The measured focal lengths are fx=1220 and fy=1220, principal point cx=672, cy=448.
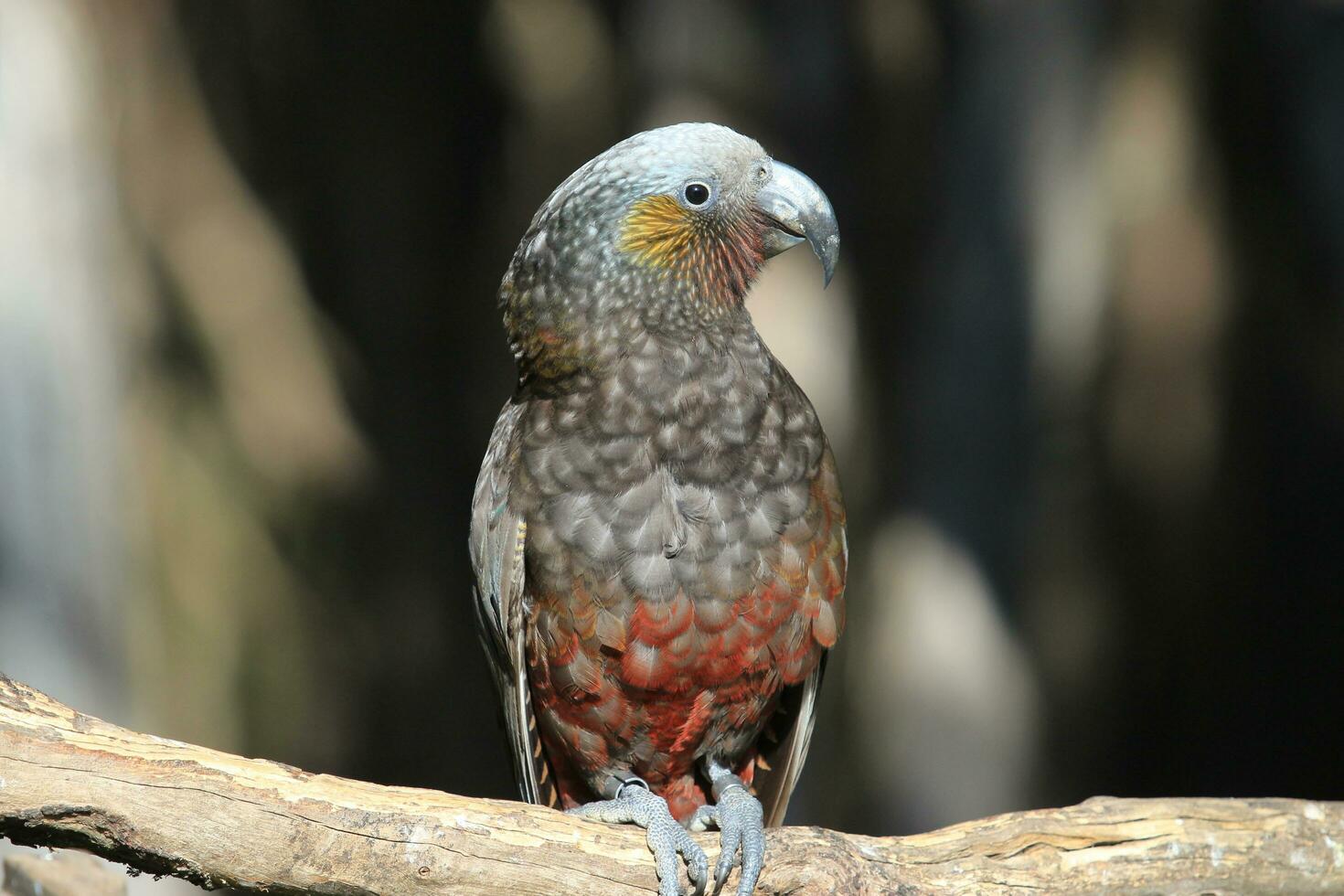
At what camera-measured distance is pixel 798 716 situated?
315cm

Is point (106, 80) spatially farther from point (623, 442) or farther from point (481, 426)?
point (623, 442)

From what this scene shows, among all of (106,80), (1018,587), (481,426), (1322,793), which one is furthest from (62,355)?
(1322,793)

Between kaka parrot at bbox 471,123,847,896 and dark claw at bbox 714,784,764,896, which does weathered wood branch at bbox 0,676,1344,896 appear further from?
kaka parrot at bbox 471,123,847,896

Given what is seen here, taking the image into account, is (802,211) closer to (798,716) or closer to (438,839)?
(798,716)

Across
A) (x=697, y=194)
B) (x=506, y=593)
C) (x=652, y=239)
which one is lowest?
(x=506, y=593)

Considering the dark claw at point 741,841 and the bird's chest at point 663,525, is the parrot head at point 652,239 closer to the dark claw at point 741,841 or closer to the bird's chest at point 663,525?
the bird's chest at point 663,525

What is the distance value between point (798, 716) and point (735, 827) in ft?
1.76

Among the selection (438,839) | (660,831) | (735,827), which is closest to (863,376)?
(735,827)

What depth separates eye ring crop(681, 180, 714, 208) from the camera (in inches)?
109

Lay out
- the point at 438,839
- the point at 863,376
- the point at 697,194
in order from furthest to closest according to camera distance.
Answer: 1. the point at 863,376
2. the point at 697,194
3. the point at 438,839

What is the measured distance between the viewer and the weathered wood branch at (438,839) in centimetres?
211

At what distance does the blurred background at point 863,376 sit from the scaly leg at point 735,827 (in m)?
2.08

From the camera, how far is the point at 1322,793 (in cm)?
459

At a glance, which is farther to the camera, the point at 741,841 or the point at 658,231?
the point at 658,231
